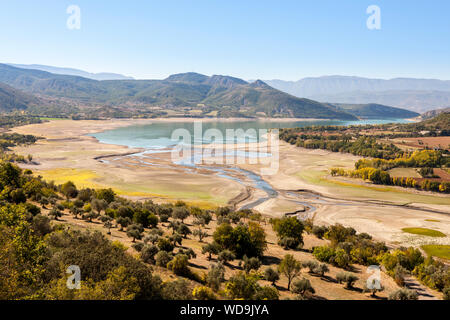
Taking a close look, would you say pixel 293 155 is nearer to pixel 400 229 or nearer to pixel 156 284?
pixel 400 229

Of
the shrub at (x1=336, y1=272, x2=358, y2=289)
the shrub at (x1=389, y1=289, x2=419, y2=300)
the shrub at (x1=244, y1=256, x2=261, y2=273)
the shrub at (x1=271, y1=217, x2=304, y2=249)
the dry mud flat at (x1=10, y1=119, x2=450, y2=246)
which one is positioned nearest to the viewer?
the shrub at (x1=389, y1=289, x2=419, y2=300)

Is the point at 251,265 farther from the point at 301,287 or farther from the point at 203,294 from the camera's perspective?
the point at 203,294

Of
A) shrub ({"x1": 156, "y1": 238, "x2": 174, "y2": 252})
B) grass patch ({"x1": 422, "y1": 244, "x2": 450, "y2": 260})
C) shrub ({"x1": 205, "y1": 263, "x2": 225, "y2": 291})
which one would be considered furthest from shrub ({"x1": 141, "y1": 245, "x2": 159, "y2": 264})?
grass patch ({"x1": 422, "y1": 244, "x2": 450, "y2": 260})

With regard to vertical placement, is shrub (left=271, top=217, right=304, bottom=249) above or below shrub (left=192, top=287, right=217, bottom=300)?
below

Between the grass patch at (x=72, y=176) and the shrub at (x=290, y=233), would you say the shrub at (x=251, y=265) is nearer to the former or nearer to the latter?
the shrub at (x=290, y=233)

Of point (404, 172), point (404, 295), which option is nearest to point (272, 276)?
point (404, 295)

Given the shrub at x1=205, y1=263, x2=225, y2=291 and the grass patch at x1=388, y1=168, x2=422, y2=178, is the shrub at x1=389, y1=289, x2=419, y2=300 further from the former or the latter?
the grass patch at x1=388, y1=168, x2=422, y2=178
